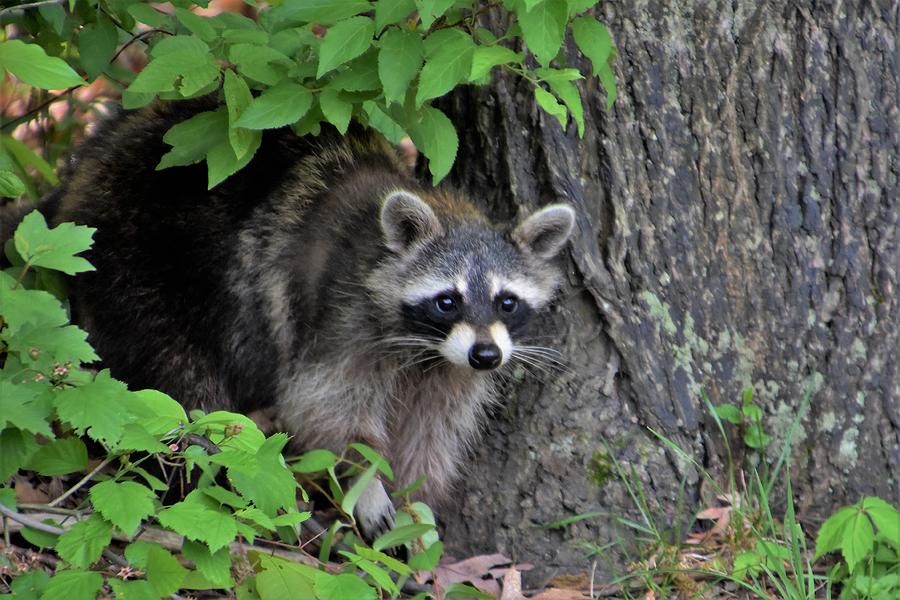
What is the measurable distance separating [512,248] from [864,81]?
110cm

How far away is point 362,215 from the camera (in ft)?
10.8

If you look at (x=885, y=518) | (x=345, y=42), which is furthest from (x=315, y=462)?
(x=885, y=518)

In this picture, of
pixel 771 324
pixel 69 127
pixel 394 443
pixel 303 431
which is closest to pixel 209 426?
pixel 303 431

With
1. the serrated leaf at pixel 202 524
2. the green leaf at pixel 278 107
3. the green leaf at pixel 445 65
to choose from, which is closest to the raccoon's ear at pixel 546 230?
the green leaf at pixel 445 65

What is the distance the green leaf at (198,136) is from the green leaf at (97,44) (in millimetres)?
433

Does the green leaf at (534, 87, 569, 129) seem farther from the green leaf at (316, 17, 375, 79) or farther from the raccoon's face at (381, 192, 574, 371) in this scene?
the raccoon's face at (381, 192, 574, 371)

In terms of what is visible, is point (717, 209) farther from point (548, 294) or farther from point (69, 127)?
point (69, 127)

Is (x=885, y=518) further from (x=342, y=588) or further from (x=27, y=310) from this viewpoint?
(x=27, y=310)

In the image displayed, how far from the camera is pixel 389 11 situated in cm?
241

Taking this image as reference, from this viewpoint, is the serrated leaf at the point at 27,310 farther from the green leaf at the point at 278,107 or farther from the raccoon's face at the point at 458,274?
the raccoon's face at the point at 458,274

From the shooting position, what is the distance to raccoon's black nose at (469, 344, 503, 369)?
294 cm

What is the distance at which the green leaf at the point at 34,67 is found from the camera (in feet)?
6.68

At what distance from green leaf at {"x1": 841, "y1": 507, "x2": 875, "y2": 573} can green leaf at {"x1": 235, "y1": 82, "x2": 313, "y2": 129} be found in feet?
5.71

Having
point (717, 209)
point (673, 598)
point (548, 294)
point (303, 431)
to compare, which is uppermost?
point (717, 209)
